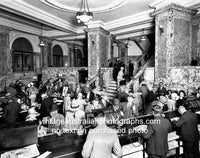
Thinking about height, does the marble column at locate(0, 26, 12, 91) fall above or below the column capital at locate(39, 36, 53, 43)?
below

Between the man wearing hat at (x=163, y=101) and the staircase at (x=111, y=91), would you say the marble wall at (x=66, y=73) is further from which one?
the man wearing hat at (x=163, y=101)

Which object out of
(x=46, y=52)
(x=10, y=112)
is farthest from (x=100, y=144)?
(x=46, y=52)

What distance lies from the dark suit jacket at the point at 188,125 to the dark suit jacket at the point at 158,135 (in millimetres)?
666

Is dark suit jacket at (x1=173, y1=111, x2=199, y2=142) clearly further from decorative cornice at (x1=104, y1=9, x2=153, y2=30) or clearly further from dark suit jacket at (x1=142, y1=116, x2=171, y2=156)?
decorative cornice at (x1=104, y1=9, x2=153, y2=30)

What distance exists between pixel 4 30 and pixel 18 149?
11.2 m

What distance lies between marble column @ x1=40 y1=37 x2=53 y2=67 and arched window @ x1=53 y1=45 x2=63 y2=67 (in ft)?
4.14

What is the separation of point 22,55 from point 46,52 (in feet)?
8.34

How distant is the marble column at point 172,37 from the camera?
767 cm

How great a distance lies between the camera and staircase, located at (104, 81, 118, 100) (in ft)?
32.4

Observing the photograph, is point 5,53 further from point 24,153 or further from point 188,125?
point 188,125

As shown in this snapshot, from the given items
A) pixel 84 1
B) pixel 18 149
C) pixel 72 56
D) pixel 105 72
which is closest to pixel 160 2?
pixel 84 1

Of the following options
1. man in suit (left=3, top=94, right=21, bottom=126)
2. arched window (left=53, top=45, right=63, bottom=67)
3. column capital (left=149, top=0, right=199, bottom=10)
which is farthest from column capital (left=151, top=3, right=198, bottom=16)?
arched window (left=53, top=45, right=63, bottom=67)

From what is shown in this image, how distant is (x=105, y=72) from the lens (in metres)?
11.6

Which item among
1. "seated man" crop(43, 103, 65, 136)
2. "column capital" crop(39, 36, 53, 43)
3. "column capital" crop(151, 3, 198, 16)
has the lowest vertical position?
"seated man" crop(43, 103, 65, 136)
